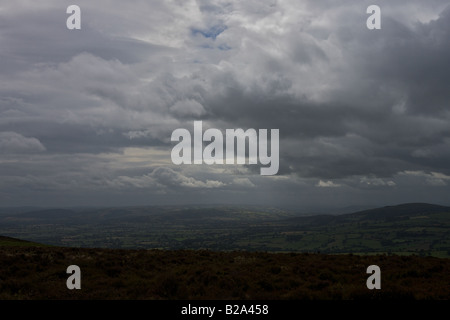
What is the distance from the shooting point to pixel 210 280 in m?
18.1

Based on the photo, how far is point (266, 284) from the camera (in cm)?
1738

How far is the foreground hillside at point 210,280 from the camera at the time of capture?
600 inches

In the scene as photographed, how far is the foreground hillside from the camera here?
15.2m

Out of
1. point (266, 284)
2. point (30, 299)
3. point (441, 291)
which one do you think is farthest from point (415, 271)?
point (30, 299)

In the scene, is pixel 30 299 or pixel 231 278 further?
pixel 231 278

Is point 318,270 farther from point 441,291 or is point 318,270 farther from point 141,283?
point 141,283
